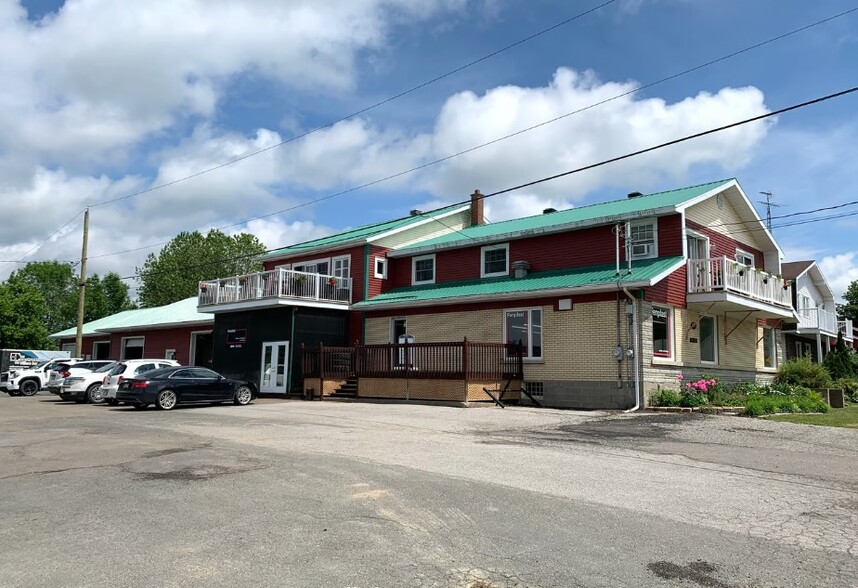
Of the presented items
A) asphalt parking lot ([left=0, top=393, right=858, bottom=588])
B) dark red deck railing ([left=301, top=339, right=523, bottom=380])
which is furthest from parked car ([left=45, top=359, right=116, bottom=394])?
asphalt parking lot ([left=0, top=393, right=858, bottom=588])

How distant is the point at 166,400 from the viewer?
2027 cm

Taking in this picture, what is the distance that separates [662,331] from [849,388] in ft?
32.9

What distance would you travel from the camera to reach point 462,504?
7078mm

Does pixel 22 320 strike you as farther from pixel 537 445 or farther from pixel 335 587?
pixel 335 587

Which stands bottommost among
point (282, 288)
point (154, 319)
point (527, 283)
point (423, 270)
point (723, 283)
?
point (154, 319)

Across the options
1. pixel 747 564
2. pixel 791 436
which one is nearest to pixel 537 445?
pixel 791 436

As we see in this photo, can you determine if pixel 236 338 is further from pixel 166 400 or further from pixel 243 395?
pixel 166 400

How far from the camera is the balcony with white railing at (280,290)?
27156 mm

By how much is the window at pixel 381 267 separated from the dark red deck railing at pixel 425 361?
17.0ft

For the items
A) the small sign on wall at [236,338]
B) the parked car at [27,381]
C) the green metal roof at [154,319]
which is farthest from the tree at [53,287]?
the small sign on wall at [236,338]

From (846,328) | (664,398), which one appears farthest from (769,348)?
(846,328)

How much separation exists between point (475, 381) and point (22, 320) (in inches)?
2252

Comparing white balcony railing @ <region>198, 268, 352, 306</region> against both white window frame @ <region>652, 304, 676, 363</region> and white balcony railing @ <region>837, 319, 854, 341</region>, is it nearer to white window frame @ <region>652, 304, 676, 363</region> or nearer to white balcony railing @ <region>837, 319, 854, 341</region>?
white window frame @ <region>652, 304, 676, 363</region>

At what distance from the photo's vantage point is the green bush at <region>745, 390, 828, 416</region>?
17484 millimetres
